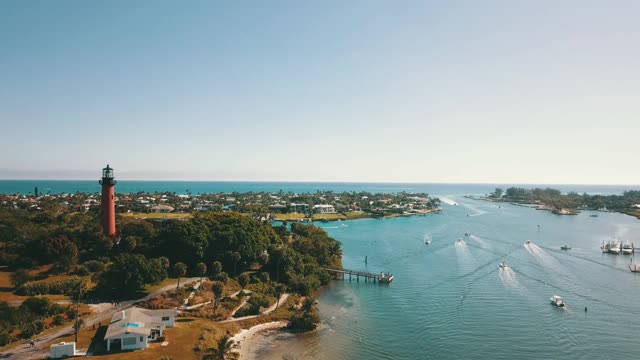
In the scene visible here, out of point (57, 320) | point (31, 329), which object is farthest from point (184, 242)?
point (31, 329)

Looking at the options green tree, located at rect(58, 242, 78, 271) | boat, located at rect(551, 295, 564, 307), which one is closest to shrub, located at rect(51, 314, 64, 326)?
green tree, located at rect(58, 242, 78, 271)

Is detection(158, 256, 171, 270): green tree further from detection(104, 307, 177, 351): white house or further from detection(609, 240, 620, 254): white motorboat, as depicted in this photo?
detection(609, 240, 620, 254): white motorboat

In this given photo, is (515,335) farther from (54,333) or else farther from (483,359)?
(54,333)

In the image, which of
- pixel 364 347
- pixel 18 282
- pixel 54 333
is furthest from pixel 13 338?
pixel 364 347

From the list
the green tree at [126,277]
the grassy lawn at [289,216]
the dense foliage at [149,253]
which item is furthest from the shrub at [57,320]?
the grassy lawn at [289,216]

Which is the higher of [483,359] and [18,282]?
[18,282]
